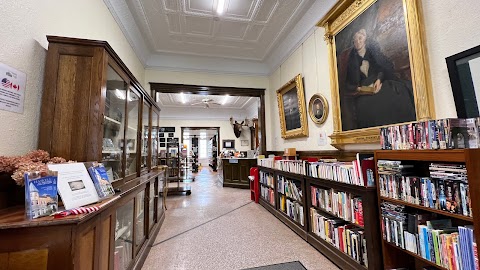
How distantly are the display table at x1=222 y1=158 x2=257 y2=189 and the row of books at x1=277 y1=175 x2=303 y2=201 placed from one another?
3205mm

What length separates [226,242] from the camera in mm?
2818

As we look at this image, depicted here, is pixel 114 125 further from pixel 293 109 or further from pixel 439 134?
pixel 293 109

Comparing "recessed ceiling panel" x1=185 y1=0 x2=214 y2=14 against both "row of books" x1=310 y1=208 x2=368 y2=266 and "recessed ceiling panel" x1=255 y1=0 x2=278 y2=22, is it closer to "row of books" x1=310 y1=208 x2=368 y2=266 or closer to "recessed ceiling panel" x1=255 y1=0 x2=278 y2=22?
"recessed ceiling panel" x1=255 y1=0 x2=278 y2=22

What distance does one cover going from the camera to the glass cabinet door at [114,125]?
→ 5.99ft

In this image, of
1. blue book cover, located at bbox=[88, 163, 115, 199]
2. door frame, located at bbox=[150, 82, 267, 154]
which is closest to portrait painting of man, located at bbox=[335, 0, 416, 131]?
blue book cover, located at bbox=[88, 163, 115, 199]

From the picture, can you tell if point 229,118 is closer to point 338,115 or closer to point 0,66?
point 338,115

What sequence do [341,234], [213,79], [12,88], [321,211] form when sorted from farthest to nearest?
[213,79] → [321,211] → [341,234] → [12,88]

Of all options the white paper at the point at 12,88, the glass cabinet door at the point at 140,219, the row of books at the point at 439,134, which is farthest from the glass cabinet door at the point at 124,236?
the row of books at the point at 439,134

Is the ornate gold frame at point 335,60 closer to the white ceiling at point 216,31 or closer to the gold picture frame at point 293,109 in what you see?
the white ceiling at point 216,31

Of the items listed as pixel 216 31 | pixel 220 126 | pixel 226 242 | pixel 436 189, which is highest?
pixel 216 31

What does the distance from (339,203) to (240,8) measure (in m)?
3.28

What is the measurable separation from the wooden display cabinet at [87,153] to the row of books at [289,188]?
2.18m

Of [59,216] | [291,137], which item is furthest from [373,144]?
[59,216]

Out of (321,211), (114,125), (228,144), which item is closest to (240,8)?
(114,125)
